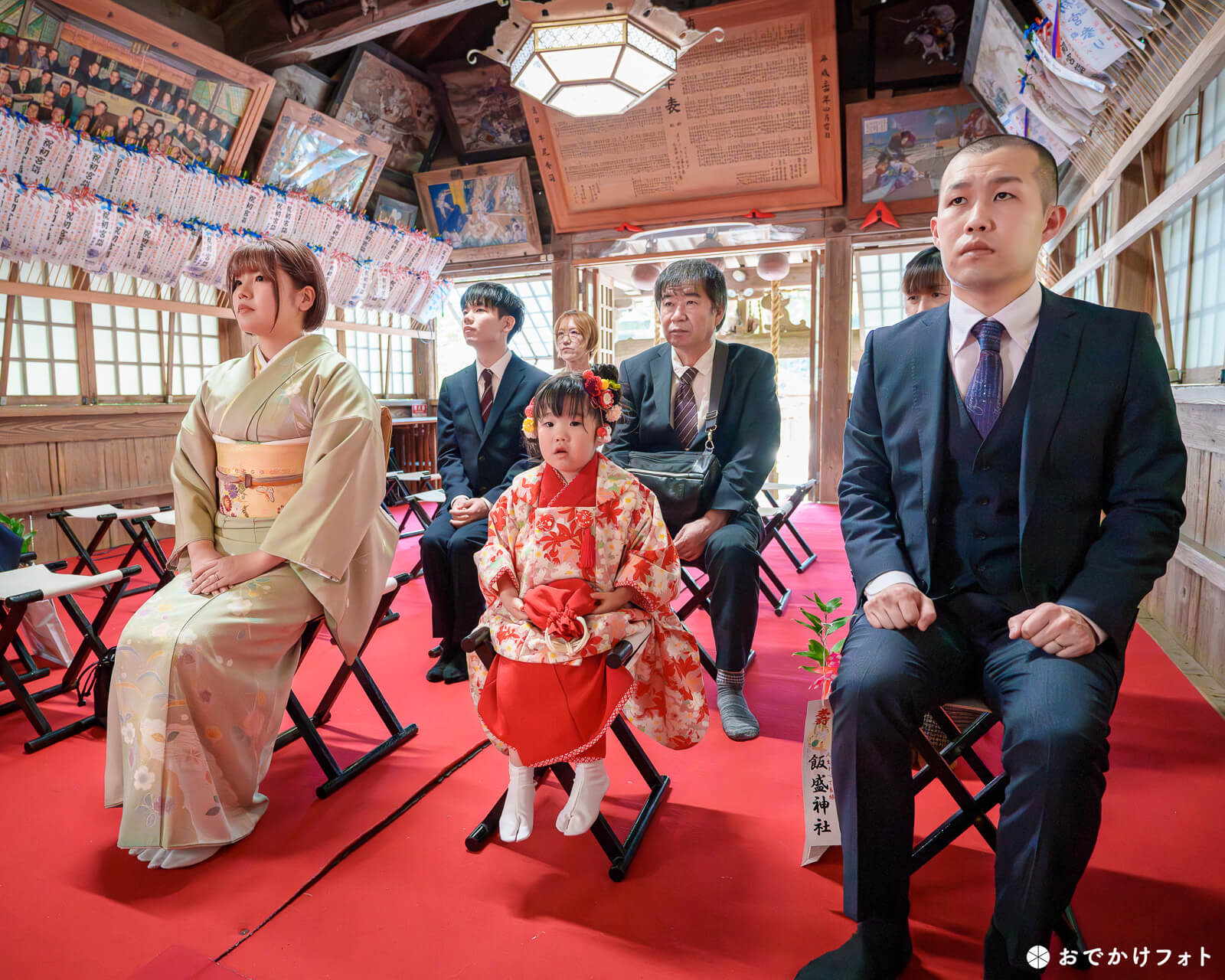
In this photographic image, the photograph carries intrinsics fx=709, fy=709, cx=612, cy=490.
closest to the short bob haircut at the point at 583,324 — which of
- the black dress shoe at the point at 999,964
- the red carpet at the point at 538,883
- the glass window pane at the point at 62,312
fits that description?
the red carpet at the point at 538,883

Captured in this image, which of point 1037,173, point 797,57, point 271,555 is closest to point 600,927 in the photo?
point 271,555

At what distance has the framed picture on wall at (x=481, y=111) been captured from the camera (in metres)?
7.59

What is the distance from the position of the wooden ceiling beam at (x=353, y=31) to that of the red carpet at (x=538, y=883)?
17.6ft

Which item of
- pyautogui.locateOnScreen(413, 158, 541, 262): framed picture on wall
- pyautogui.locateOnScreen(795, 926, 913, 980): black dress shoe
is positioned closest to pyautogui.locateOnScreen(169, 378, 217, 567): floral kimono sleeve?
pyautogui.locateOnScreen(795, 926, 913, 980): black dress shoe

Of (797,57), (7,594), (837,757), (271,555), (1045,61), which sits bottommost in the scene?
(837,757)

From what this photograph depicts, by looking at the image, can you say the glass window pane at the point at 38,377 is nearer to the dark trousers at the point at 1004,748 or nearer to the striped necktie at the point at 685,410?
the striped necktie at the point at 685,410

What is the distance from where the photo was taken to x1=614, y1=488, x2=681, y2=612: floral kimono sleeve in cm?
196

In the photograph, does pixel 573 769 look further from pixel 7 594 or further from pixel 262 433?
pixel 7 594

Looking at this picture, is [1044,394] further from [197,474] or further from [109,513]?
[109,513]

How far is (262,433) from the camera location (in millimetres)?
2234

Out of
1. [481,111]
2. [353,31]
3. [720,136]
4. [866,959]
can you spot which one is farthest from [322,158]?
[866,959]

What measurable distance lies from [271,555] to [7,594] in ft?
3.24

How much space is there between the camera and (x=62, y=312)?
546 centimetres

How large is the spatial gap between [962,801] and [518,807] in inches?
41.4
